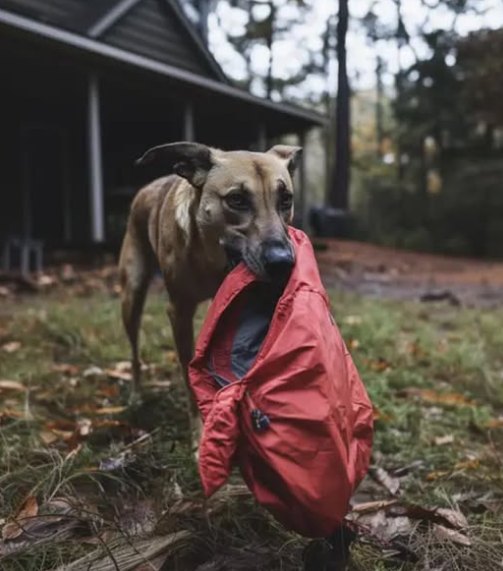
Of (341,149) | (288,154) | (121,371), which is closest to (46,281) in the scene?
(121,371)

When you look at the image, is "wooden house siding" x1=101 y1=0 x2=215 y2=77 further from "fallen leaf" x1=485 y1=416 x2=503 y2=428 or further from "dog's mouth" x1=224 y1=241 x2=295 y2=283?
"dog's mouth" x1=224 y1=241 x2=295 y2=283

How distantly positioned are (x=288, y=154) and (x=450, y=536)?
5.42 ft

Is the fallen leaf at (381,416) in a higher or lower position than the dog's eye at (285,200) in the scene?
lower

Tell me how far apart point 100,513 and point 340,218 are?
1707 cm

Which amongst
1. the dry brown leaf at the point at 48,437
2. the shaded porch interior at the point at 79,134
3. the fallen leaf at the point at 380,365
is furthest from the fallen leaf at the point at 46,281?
the dry brown leaf at the point at 48,437

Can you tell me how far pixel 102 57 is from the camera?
10172 millimetres

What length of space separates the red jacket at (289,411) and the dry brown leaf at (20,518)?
0.77 meters

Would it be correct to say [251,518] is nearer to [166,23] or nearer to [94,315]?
[94,315]

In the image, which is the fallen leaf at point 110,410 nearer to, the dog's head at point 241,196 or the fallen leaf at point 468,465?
the dog's head at point 241,196

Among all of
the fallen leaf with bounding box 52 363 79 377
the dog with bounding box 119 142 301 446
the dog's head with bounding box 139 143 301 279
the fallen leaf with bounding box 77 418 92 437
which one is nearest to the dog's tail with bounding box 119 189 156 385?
the dog with bounding box 119 142 301 446

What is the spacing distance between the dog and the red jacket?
10.9 inches

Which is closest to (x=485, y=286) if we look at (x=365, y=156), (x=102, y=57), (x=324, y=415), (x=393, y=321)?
(x=393, y=321)

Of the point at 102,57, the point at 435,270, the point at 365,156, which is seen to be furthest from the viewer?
the point at 365,156

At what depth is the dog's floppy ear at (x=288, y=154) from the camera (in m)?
2.93
